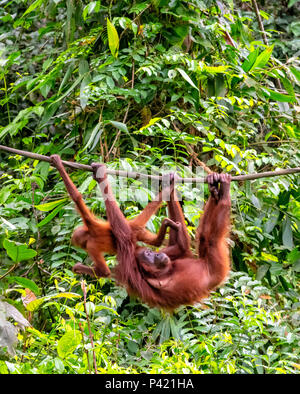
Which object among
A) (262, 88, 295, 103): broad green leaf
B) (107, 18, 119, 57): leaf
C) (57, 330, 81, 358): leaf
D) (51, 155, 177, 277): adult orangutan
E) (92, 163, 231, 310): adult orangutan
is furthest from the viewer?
(262, 88, 295, 103): broad green leaf

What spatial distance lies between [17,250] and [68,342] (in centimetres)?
67

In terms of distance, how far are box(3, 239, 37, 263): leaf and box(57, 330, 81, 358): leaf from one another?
595mm

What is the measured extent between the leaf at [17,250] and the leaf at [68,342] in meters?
0.59

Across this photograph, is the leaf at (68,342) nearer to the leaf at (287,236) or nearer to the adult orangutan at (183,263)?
the adult orangutan at (183,263)

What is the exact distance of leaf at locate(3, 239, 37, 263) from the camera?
337cm

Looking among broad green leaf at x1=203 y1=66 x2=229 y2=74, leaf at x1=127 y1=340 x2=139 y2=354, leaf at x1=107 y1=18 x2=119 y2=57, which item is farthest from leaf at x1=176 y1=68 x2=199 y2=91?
leaf at x1=127 y1=340 x2=139 y2=354

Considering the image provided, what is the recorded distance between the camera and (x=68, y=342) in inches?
119

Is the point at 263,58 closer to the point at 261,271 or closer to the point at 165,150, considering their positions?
the point at 165,150

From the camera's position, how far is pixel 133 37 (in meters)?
4.98

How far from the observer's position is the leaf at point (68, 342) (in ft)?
9.86

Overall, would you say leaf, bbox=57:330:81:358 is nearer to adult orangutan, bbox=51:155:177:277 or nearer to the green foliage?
adult orangutan, bbox=51:155:177:277

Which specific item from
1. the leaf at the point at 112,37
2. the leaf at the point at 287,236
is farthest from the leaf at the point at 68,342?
the leaf at the point at 112,37

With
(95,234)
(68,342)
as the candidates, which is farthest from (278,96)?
(68,342)

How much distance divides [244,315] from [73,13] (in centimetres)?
291
